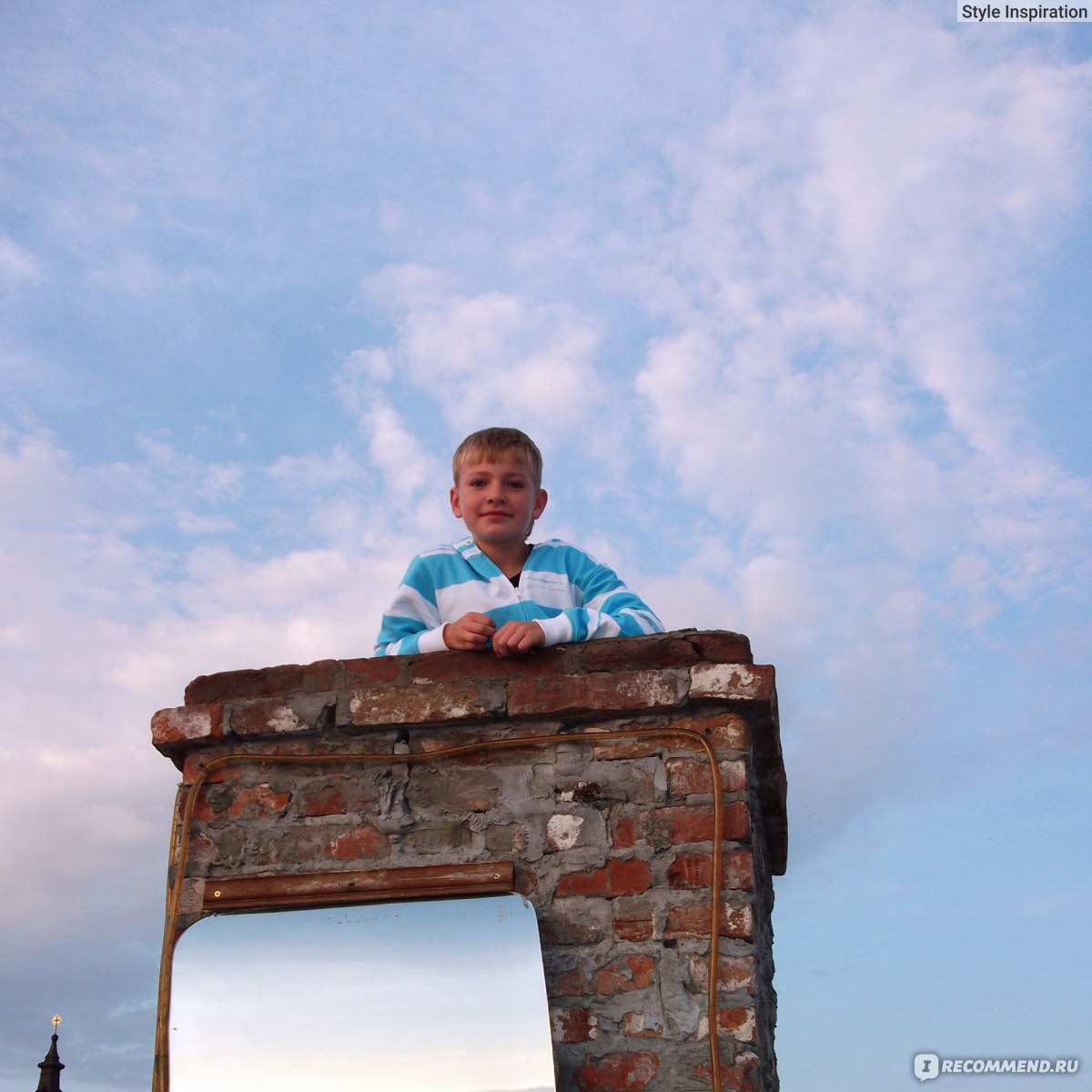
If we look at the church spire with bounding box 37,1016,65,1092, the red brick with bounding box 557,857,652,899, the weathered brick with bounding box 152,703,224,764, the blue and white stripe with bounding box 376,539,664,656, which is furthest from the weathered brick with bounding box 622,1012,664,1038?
the church spire with bounding box 37,1016,65,1092

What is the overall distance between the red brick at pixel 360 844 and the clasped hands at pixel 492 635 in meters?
0.58

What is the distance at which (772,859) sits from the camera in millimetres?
4285

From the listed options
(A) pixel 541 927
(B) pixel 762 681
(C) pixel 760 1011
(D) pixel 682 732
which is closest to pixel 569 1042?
(A) pixel 541 927

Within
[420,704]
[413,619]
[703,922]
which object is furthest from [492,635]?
[703,922]

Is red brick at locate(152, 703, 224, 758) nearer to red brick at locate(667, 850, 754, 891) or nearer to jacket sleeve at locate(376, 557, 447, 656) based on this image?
jacket sleeve at locate(376, 557, 447, 656)

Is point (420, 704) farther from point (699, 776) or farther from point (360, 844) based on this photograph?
point (699, 776)

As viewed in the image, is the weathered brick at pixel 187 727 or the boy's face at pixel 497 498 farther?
the boy's face at pixel 497 498

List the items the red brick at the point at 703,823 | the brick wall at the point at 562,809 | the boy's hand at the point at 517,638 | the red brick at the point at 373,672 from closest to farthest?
1. the brick wall at the point at 562,809
2. the red brick at the point at 703,823
3. the boy's hand at the point at 517,638
4. the red brick at the point at 373,672

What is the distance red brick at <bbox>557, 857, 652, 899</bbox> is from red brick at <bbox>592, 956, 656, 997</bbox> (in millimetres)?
171

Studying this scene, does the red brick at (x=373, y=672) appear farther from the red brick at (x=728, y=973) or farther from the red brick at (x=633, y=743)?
the red brick at (x=728, y=973)

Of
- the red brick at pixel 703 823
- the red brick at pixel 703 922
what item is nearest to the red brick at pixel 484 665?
the red brick at pixel 703 823

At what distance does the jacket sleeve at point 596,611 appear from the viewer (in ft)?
11.1

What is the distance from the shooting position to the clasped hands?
3322 mm

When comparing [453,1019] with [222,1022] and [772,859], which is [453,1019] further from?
[772,859]
